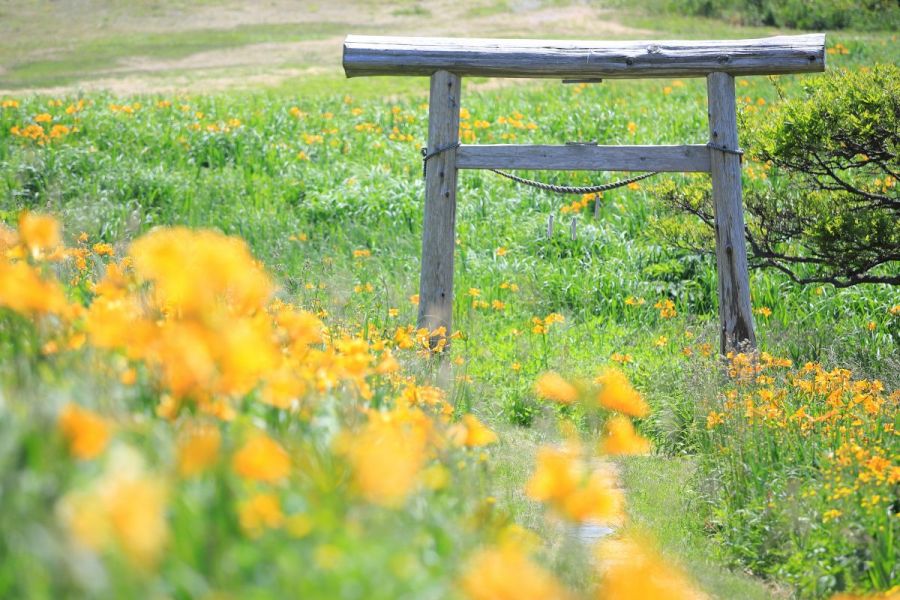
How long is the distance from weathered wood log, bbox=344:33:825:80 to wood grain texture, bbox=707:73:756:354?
0.22m

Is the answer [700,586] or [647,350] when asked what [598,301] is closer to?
[647,350]

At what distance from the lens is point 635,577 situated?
1800mm

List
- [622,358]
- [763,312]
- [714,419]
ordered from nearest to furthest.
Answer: [714,419]
[622,358]
[763,312]

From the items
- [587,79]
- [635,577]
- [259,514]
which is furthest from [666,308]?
[259,514]

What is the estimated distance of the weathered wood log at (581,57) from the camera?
6.69 metres

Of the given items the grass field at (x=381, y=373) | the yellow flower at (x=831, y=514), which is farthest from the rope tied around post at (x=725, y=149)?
the yellow flower at (x=831, y=514)

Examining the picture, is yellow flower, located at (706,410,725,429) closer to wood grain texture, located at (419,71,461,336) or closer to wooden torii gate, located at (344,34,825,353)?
wooden torii gate, located at (344,34,825,353)

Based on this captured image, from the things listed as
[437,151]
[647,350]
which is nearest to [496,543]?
[437,151]

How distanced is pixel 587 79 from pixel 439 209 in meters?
1.37

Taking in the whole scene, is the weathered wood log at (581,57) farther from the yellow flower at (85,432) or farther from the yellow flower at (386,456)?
the yellow flower at (85,432)

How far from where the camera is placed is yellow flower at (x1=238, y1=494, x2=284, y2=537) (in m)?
1.82

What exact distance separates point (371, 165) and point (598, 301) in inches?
165

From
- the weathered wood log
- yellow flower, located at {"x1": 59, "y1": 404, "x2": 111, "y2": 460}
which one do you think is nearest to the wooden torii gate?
the weathered wood log

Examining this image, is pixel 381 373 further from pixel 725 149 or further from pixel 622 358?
pixel 725 149
